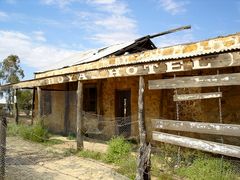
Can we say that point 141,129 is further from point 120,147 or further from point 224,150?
point 224,150

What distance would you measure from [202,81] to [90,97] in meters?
7.61

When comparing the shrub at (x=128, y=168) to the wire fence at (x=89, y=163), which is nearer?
the wire fence at (x=89, y=163)

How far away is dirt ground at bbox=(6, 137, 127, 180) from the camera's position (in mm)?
6566

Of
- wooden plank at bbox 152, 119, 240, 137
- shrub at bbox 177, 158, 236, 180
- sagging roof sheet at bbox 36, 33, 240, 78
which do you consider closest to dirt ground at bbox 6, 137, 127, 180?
shrub at bbox 177, 158, 236, 180

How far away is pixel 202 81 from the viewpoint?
6367mm

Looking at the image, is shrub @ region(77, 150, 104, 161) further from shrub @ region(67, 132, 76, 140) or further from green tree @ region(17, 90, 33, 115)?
green tree @ region(17, 90, 33, 115)

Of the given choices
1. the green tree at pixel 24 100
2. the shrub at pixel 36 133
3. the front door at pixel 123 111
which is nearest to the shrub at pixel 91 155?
the front door at pixel 123 111

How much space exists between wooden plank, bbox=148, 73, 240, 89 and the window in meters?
5.94

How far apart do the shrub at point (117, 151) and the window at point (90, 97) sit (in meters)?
4.78

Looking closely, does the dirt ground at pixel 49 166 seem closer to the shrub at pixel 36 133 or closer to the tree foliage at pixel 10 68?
the shrub at pixel 36 133

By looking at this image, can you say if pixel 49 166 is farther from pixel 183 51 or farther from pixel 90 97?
pixel 90 97

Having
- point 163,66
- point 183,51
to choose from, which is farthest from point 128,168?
point 183,51

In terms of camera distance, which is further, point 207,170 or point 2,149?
point 207,170

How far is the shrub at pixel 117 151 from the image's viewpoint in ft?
26.2
